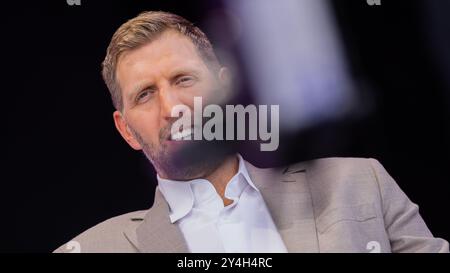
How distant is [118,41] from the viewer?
2260 mm

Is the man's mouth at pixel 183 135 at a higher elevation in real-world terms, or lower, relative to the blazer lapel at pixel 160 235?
higher

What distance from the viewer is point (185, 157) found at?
2238mm

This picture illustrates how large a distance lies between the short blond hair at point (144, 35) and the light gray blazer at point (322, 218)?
1.37 feet

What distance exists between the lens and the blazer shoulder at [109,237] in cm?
223

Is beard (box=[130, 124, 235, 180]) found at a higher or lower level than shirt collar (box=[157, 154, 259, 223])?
higher

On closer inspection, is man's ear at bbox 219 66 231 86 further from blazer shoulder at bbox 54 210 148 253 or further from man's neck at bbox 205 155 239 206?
blazer shoulder at bbox 54 210 148 253

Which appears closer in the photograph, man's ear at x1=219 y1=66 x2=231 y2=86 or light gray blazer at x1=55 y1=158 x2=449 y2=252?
light gray blazer at x1=55 y1=158 x2=449 y2=252

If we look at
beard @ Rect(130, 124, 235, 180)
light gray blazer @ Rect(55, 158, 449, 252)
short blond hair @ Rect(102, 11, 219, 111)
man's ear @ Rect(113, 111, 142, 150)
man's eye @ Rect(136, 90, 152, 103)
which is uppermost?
short blond hair @ Rect(102, 11, 219, 111)

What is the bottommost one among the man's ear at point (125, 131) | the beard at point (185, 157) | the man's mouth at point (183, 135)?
the beard at point (185, 157)

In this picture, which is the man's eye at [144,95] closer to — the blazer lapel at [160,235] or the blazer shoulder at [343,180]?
the blazer lapel at [160,235]

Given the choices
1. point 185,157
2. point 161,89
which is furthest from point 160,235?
point 161,89

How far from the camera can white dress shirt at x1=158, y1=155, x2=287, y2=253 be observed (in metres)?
2.21

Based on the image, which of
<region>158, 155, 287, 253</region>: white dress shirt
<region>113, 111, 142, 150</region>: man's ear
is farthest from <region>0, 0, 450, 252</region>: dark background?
<region>158, 155, 287, 253</region>: white dress shirt

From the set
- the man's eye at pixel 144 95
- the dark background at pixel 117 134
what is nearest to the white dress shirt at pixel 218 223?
the dark background at pixel 117 134
